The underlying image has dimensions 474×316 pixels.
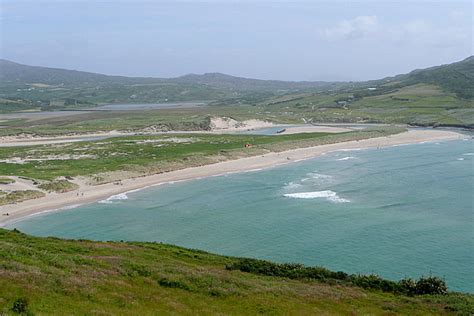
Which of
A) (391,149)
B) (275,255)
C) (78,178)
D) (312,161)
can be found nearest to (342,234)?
(275,255)

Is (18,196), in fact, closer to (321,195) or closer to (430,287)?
(321,195)

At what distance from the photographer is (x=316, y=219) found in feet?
170

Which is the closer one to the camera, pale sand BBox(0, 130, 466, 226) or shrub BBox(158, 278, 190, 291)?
shrub BBox(158, 278, 190, 291)

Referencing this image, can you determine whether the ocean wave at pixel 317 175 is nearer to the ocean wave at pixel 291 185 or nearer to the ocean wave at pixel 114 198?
the ocean wave at pixel 291 185

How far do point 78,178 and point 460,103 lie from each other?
146 m

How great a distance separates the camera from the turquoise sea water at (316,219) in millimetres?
40688

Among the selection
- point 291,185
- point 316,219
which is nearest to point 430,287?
point 316,219

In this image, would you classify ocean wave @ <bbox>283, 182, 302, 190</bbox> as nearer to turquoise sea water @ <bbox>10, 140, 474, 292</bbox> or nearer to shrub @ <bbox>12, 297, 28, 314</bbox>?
turquoise sea water @ <bbox>10, 140, 474, 292</bbox>

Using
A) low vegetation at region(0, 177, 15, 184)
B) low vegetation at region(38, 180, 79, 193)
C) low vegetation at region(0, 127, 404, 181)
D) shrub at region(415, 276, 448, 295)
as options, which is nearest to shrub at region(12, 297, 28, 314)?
shrub at region(415, 276, 448, 295)

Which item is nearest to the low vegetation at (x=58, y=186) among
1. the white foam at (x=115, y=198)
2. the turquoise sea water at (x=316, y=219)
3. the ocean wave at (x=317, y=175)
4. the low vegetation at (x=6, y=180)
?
the low vegetation at (x=6, y=180)

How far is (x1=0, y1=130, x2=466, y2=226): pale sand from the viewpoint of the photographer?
56.9m

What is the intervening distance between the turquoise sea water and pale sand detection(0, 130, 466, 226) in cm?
290

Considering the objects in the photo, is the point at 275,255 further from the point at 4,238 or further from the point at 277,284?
the point at 4,238

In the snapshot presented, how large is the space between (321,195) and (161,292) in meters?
44.1
